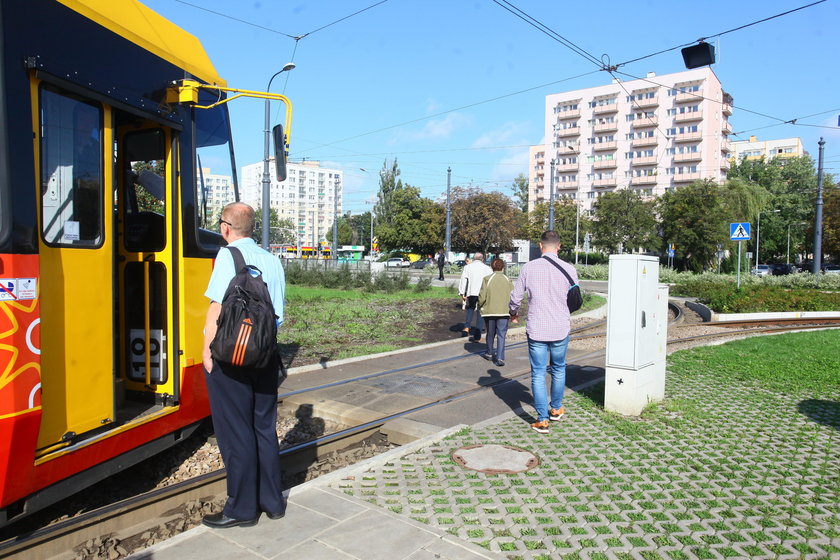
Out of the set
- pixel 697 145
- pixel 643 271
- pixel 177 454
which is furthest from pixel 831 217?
pixel 177 454

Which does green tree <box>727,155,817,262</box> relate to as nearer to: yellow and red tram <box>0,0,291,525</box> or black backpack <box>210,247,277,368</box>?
yellow and red tram <box>0,0,291,525</box>

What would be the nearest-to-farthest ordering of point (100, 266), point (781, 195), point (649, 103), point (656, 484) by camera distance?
point (100, 266) → point (656, 484) → point (781, 195) → point (649, 103)

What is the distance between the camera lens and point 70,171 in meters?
3.80

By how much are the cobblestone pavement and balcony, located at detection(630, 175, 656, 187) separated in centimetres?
8488

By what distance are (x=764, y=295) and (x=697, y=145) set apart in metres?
69.2

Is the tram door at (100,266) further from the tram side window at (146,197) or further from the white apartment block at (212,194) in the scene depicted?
the white apartment block at (212,194)

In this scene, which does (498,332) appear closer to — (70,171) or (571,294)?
(571,294)

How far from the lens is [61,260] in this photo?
3.60m

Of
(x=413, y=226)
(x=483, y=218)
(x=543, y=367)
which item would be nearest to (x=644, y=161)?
(x=413, y=226)

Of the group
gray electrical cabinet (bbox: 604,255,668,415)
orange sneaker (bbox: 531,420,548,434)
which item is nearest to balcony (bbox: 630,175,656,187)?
gray electrical cabinet (bbox: 604,255,668,415)

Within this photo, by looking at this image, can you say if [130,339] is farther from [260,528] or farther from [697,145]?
[697,145]

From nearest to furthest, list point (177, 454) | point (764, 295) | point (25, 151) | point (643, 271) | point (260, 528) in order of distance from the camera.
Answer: point (25, 151)
point (260, 528)
point (177, 454)
point (643, 271)
point (764, 295)

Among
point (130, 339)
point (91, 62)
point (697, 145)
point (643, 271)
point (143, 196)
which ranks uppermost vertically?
point (697, 145)

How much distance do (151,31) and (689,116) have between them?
8703cm
